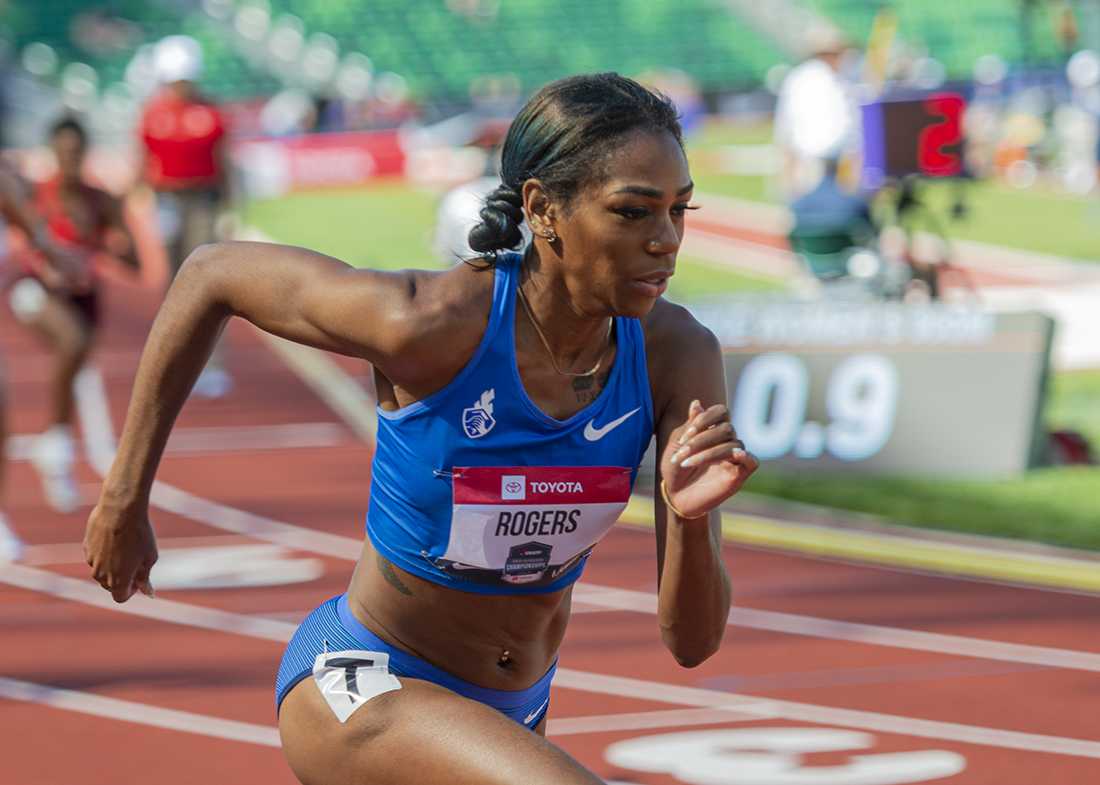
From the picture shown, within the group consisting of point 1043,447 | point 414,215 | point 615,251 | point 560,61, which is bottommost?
point 1043,447

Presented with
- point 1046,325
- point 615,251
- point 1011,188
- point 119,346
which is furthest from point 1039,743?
point 1011,188

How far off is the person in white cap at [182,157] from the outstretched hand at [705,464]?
9.53 meters

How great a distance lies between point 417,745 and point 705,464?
63cm

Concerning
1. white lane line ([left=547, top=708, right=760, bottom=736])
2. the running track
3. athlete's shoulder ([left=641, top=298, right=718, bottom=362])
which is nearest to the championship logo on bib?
athlete's shoulder ([left=641, top=298, right=718, bottom=362])

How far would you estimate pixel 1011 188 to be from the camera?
28.4 metres

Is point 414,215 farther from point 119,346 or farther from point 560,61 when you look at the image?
point 560,61

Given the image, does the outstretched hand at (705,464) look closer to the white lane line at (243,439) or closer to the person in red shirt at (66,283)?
the person in red shirt at (66,283)

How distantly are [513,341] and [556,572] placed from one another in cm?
43

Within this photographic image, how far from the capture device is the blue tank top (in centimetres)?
278

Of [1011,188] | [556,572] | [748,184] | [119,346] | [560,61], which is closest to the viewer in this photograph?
[556,572]

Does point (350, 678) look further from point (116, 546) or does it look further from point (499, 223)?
point (499, 223)

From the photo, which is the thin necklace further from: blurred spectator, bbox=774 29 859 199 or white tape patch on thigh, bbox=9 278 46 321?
blurred spectator, bbox=774 29 859 199

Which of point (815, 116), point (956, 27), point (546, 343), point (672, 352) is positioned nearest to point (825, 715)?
point (672, 352)

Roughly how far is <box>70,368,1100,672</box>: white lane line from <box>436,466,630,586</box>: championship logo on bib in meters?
3.66
